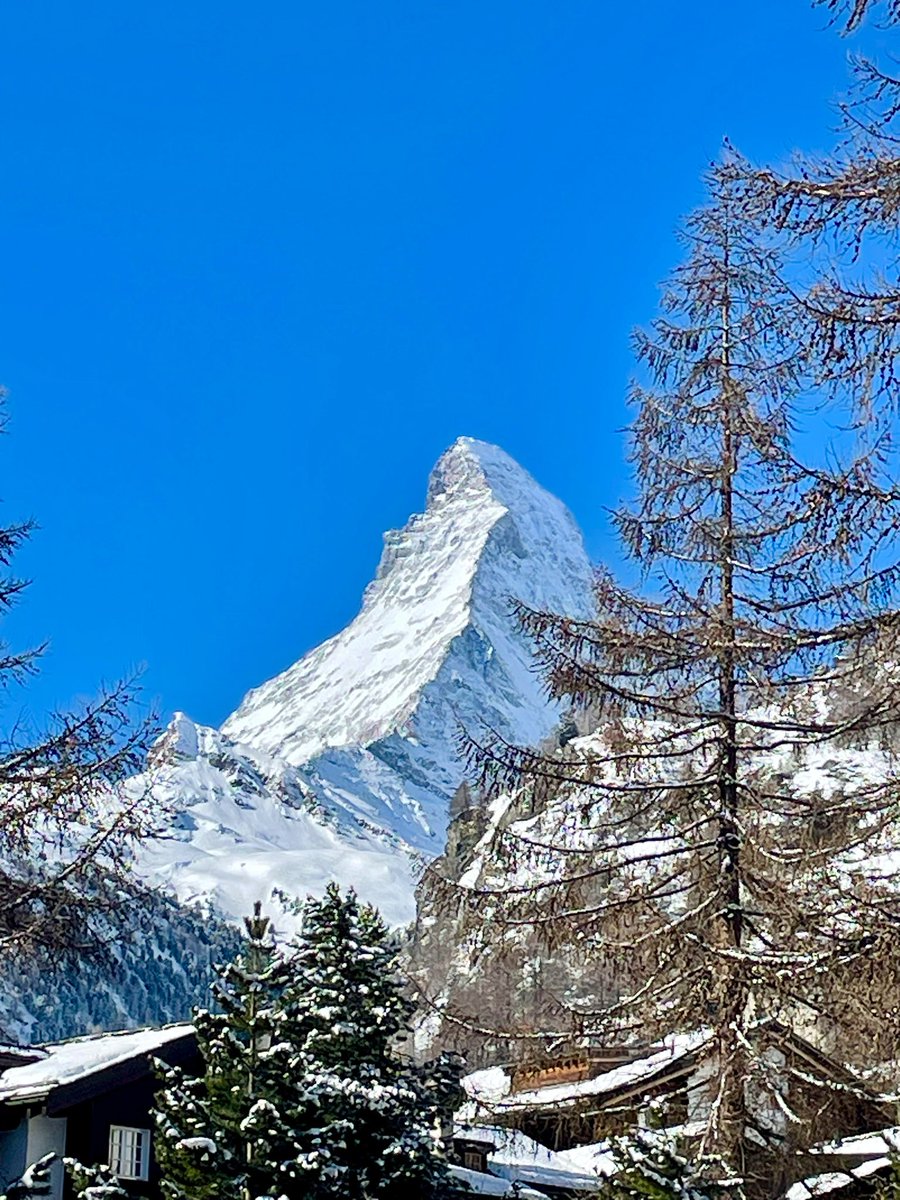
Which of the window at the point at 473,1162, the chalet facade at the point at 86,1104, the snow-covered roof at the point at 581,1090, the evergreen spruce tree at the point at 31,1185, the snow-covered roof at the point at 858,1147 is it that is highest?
the chalet facade at the point at 86,1104

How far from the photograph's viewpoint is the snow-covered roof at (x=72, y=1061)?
1780cm

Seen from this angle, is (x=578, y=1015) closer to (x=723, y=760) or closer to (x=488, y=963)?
(x=488, y=963)

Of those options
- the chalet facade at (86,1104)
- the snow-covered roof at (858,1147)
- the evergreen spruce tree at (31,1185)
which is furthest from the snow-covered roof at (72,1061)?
the evergreen spruce tree at (31,1185)

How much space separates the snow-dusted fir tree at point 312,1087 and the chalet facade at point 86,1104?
2660 millimetres

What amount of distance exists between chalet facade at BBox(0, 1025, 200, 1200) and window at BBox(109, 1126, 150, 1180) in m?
0.01

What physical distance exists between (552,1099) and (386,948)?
22.5ft

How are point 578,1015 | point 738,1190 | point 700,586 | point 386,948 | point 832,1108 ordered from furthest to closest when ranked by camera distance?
point 386,948, point 700,586, point 578,1015, point 832,1108, point 738,1190

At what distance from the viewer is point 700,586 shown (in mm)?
11688

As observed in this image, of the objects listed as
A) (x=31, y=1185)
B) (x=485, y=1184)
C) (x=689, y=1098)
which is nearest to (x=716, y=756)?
(x=689, y=1098)

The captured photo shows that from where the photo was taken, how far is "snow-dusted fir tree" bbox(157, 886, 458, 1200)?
1156 cm

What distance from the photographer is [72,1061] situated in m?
18.7

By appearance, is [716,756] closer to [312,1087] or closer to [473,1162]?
[312,1087]

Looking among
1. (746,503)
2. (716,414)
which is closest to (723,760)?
(746,503)

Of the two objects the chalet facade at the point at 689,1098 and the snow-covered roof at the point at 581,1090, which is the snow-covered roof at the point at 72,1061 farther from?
the snow-covered roof at the point at 581,1090
